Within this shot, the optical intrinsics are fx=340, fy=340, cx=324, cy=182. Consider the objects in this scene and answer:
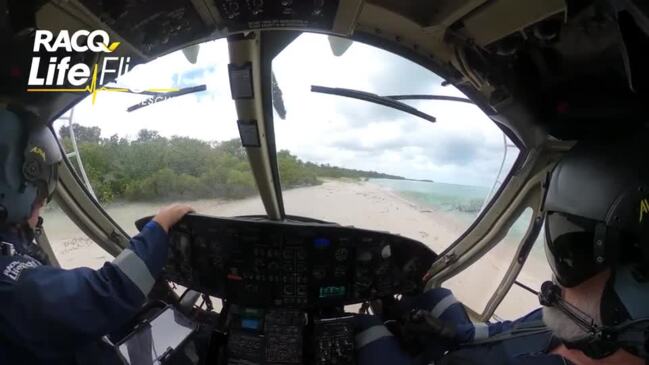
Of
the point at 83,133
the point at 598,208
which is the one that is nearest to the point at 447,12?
the point at 598,208

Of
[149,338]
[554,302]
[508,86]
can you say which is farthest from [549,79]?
[149,338]

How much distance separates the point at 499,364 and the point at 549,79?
3.56 ft

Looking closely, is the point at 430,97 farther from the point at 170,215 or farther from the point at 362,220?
the point at 170,215

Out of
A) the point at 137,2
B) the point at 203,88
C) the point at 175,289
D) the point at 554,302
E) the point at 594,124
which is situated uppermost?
the point at 137,2

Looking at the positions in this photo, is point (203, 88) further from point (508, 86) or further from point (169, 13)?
point (508, 86)

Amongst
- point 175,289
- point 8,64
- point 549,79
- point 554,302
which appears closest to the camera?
point 554,302

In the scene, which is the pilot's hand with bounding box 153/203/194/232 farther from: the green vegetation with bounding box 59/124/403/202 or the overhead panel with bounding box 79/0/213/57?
the overhead panel with bounding box 79/0/213/57

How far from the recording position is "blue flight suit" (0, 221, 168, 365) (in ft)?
3.17

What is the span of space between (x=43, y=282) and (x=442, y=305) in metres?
1.57

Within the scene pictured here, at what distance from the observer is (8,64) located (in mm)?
1511

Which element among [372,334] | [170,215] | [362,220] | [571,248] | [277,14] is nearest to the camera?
[571,248]

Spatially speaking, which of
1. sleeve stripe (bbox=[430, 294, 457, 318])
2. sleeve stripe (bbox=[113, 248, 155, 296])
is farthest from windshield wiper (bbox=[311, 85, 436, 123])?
sleeve stripe (bbox=[113, 248, 155, 296])

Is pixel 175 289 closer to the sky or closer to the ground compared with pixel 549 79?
closer to the ground

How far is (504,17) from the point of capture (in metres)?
1.21
